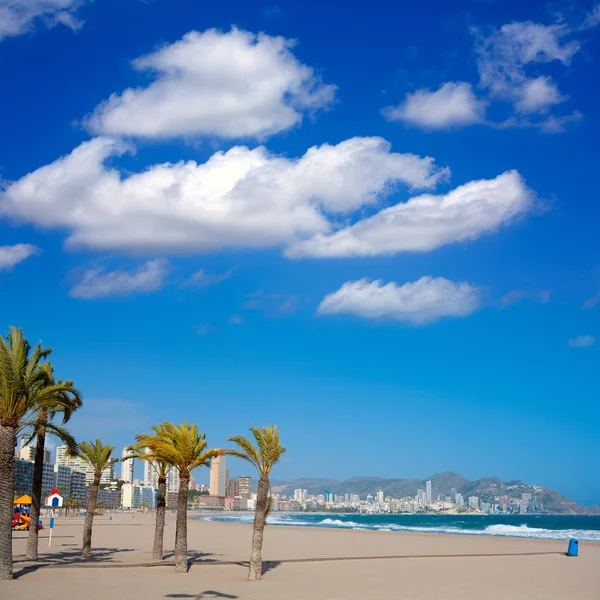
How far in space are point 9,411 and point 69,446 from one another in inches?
241

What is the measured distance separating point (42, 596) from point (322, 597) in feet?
25.8

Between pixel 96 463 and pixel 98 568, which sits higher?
pixel 96 463

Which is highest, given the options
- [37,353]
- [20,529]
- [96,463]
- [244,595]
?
[37,353]

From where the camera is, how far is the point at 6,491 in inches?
901

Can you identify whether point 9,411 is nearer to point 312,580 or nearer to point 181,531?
point 181,531

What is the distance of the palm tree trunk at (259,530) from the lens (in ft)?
82.2

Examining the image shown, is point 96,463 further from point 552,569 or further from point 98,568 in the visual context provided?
point 552,569

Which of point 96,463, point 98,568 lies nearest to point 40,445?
point 96,463

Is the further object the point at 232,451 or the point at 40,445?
the point at 40,445

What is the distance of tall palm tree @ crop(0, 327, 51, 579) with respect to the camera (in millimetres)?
22438

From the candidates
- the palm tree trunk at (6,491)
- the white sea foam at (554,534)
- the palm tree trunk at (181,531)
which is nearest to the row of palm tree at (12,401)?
the palm tree trunk at (6,491)

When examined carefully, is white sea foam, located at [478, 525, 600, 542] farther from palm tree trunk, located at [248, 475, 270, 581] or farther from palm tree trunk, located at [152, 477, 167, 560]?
palm tree trunk, located at [248, 475, 270, 581]

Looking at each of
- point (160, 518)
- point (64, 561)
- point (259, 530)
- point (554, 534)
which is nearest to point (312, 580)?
point (259, 530)

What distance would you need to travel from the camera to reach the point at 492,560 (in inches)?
1495
